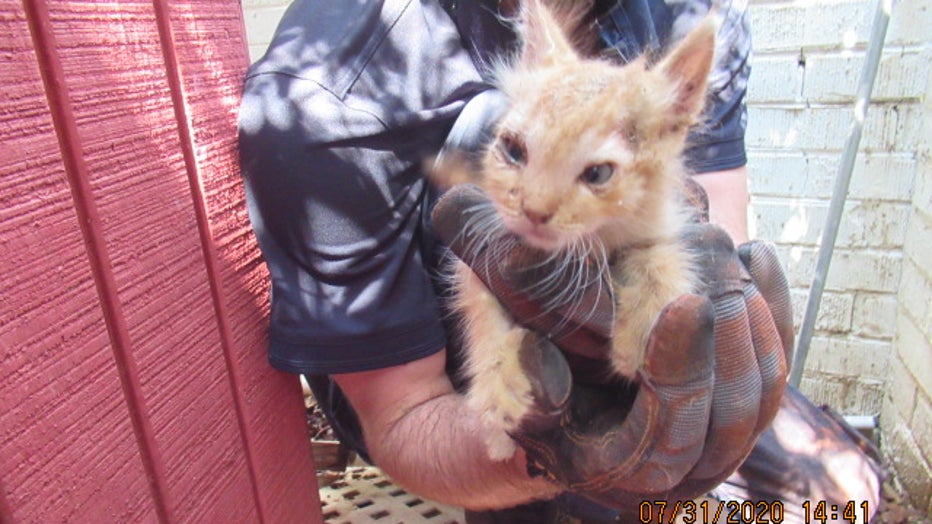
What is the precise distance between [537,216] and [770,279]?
2.07ft

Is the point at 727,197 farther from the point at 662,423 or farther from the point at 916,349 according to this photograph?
the point at 916,349

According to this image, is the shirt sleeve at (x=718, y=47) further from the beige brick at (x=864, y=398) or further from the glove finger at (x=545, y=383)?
the beige brick at (x=864, y=398)

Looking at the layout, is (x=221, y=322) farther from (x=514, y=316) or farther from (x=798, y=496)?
(x=798, y=496)

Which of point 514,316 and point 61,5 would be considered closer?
point 61,5

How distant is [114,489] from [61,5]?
2.72 feet

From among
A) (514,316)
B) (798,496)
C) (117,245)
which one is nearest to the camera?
(117,245)

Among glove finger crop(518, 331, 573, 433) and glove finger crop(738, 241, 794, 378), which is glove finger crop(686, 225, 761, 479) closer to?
glove finger crop(738, 241, 794, 378)

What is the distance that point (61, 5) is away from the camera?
1.18 metres

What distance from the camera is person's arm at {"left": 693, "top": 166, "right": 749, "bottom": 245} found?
2.35 m

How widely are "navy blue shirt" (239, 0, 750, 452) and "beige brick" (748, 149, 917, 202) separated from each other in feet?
6.03

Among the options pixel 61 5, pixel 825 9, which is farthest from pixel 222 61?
pixel 825 9

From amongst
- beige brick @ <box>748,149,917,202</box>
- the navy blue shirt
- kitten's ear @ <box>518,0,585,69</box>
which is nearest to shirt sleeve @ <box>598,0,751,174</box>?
the navy blue shirt

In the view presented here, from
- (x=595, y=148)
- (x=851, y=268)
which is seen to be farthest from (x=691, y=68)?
(x=851, y=268)
